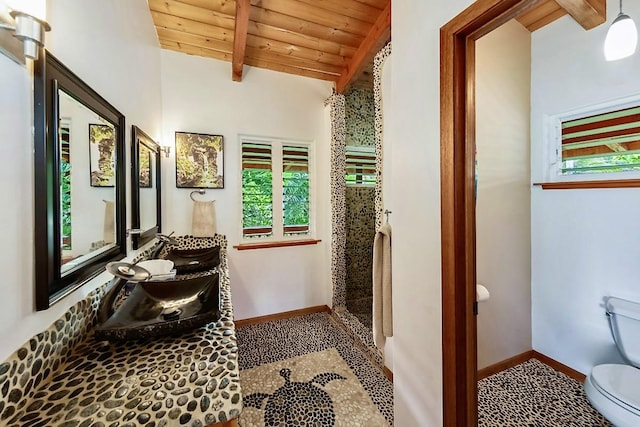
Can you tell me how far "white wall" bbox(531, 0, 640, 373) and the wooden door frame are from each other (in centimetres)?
162

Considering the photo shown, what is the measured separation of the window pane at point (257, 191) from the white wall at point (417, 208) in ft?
6.28

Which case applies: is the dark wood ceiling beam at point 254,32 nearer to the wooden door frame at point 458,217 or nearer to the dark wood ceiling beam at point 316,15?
the dark wood ceiling beam at point 316,15

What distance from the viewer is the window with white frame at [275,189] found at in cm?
294

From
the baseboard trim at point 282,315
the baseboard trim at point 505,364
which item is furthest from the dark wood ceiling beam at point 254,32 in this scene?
the baseboard trim at point 505,364

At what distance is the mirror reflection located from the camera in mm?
903

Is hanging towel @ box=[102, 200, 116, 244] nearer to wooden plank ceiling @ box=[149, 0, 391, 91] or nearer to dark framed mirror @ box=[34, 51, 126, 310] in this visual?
dark framed mirror @ box=[34, 51, 126, 310]

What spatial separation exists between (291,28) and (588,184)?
2821 millimetres

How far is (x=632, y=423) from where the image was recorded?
4.16 feet

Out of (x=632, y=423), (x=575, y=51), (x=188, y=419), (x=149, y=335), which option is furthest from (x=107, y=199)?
(x=575, y=51)

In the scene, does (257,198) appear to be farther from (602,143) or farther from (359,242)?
(602,143)

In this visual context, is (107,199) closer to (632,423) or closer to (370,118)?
(632,423)

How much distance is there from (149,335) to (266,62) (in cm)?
291

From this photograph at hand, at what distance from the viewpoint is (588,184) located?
189 centimetres

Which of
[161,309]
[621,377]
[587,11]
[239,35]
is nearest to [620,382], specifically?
[621,377]
